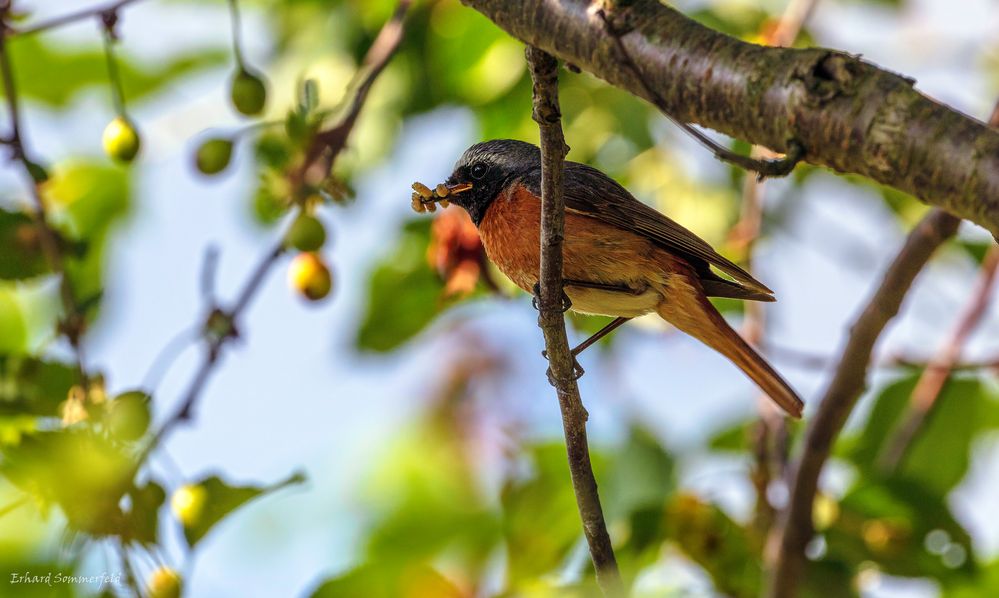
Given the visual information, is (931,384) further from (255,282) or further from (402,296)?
(255,282)

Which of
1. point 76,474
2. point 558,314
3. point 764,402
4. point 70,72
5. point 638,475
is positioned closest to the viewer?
point 76,474

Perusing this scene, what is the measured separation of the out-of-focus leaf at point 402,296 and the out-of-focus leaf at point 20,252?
5.67 ft

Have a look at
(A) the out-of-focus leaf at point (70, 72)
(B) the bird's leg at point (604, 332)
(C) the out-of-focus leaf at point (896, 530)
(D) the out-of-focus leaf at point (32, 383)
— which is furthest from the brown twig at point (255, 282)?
(C) the out-of-focus leaf at point (896, 530)

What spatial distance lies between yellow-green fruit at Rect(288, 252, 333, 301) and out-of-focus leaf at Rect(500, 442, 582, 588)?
1.09 metres

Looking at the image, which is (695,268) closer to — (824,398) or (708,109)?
(824,398)

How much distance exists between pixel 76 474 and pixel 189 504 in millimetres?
883

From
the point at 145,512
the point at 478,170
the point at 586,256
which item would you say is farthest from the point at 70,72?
the point at 145,512

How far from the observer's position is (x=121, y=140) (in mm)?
4137

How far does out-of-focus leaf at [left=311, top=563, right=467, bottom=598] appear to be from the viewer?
271 cm

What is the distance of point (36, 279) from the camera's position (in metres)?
4.16

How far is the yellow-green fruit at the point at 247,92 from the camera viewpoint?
415 centimetres

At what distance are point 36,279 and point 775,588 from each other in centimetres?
314

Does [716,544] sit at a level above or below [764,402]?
below

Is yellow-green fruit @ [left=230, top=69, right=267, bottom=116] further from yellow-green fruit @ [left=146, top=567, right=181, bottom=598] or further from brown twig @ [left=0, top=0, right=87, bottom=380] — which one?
yellow-green fruit @ [left=146, top=567, right=181, bottom=598]
